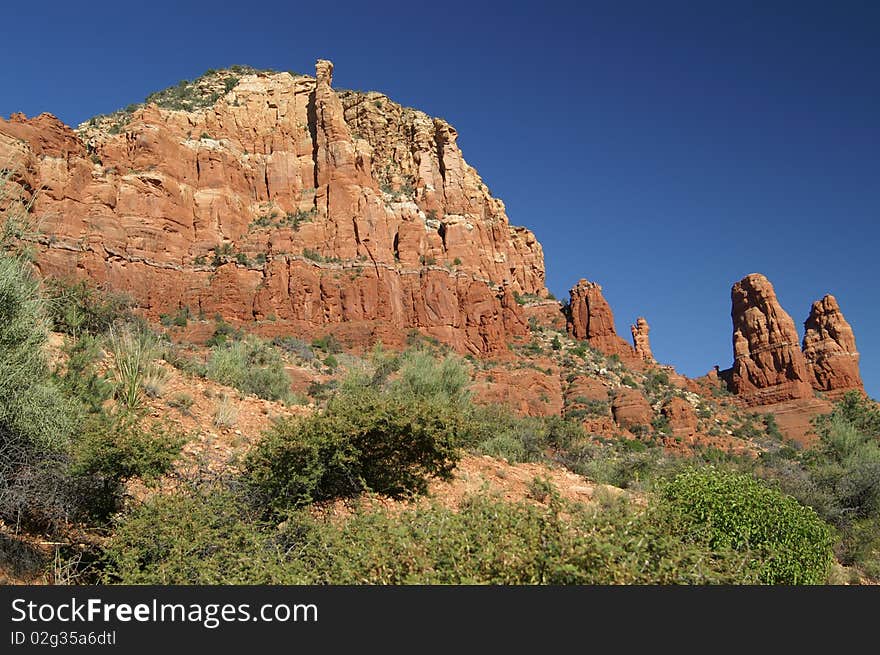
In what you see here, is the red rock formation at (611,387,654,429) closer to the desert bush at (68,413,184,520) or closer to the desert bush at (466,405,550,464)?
the desert bush at (466,405,550,464)

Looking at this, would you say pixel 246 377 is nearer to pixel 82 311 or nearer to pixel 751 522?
pixel 82 311

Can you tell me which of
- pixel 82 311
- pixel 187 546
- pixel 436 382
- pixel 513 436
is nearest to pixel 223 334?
pixel 82 311

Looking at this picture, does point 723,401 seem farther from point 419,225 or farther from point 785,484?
point 785,484

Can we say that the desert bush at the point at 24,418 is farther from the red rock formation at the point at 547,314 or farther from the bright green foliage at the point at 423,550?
the red rock formation at the point at 547,314

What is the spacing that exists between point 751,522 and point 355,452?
20.6 feet

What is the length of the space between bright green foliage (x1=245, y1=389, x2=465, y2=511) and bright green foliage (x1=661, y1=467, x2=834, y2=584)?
4.18 m

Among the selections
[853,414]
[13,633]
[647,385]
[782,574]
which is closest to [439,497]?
[782,574]

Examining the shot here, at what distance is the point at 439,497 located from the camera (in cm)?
1215

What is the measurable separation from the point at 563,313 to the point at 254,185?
3730 centimetres

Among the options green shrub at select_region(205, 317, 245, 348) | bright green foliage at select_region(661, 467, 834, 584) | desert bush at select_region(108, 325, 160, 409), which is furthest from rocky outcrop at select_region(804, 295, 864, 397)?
desert bush at select_region(108, 325, 160, 409)

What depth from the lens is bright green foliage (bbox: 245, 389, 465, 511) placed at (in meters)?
10.7

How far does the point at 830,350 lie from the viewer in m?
71.6

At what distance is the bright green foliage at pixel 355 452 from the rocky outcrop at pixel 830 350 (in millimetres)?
70660

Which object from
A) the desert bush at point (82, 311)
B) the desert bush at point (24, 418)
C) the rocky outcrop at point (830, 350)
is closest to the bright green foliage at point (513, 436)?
the desert bush at point (24, 418)
